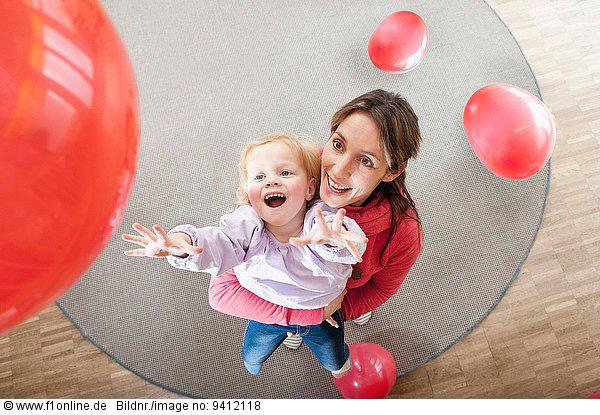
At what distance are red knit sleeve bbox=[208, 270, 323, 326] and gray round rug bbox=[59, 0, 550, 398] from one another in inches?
19.2

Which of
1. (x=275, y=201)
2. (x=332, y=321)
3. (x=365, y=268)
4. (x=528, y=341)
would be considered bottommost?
(x=528, y=341)

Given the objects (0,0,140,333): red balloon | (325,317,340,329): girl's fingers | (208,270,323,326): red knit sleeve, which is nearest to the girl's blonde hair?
(208,270,323,326): red knit sleeve

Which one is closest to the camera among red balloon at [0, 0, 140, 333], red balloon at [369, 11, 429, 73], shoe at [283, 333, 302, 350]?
red balloon at [0, 0, 140, 333]

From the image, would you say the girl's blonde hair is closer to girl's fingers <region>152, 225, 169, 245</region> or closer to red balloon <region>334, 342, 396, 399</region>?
girl's fingers <region>152, 225, 169, 245</region>

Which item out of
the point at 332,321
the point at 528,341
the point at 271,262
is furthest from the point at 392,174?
the point at 528,341

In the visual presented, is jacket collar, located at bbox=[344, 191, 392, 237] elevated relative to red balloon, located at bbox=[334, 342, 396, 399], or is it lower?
elevated

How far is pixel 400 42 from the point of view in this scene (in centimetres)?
179

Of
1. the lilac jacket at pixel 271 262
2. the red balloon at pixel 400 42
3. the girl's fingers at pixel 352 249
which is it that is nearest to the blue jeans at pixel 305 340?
the lilac jacket at pixel 271 262

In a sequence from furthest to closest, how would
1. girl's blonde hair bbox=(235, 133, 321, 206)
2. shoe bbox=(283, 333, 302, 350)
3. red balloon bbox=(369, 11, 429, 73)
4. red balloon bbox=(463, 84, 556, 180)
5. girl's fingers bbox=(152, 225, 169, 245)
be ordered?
red balloon bbox=(369, 11, 429, 73) → shoe bbox=(283, 333, 302, 350) → red balloon bbox=(463, 84, 556, 180) → girl's blonde hair bbox=(235, 133, 321, 206) → girl's fingers bbox=(152, 225, 169, 245)

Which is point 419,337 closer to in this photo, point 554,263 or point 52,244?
point 554,263

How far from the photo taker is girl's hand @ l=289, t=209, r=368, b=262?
0.93m

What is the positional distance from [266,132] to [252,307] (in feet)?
2.82

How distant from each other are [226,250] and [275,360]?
0.77m

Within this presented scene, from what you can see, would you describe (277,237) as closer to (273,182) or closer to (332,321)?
(273,182)
